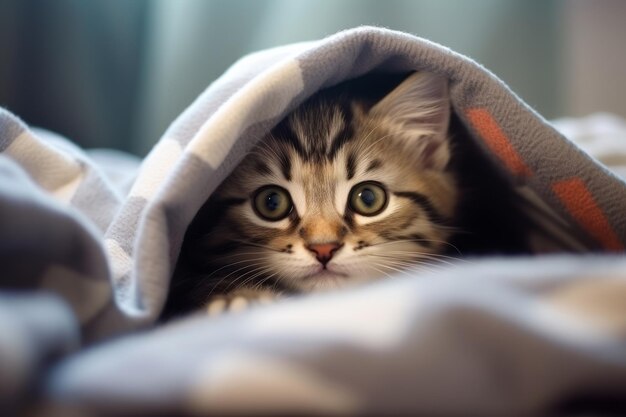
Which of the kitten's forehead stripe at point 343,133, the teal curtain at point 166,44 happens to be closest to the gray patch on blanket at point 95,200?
the kitten's forehead stripe at point 343,133

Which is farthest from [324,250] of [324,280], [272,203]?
[272,203]

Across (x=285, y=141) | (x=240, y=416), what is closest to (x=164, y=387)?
(x=240, y=416)

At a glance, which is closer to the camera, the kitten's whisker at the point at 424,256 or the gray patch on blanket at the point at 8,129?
the gray patch on blanket at the point at 8,129

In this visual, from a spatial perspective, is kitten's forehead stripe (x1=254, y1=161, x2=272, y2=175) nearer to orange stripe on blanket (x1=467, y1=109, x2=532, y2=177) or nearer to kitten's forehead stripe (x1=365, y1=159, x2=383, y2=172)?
kitten's forehead stripe (x1=365, y1=159, x2=383, y2=172)

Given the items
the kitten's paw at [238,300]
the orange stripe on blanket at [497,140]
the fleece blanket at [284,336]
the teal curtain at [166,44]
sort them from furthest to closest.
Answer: the teal curtain at [166,44], the orange stripe on blanket at [497,140], the kitten's paw at [238,300], the fleece blanket at [284,336]

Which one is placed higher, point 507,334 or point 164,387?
point 507,334

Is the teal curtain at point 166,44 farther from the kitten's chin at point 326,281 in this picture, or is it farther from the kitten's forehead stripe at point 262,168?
the kitten's chin at point 326,281

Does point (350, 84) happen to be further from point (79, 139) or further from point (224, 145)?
point (79, 139)
